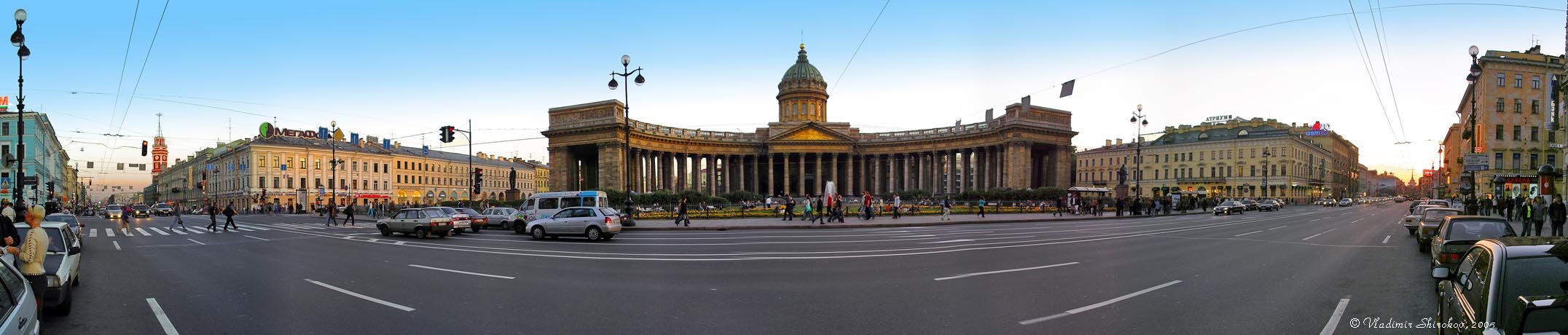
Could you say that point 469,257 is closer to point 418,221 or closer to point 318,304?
point 318,304

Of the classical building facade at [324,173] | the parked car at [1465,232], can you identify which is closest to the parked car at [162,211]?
the classical building facade at [324,173]

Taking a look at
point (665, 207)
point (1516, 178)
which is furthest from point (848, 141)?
point (1516, 178)

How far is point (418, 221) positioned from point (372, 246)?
14.0ft

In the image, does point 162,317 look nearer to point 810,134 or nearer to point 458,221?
point 458,221

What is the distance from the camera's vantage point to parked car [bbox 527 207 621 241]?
19.6 metres

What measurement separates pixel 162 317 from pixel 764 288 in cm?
691

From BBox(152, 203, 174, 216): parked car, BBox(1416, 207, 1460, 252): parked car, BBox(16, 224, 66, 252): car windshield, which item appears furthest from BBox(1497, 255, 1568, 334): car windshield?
BBox(152, 203, 174, 216): parked car

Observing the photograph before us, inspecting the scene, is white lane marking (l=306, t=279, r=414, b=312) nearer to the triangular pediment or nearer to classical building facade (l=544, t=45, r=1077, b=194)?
classical building facade (l=544, t=45, r=1077, b=194)

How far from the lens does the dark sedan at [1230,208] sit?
4641 cm

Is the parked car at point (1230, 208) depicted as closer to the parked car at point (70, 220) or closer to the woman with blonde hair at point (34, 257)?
the woman with blonde hair at point (34, 257)

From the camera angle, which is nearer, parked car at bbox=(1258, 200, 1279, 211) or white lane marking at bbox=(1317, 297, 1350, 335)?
white lane marking at bbox=(1317, 297, 1350, 335)

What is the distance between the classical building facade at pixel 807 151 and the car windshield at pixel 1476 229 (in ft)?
165

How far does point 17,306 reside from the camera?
15.4 ft

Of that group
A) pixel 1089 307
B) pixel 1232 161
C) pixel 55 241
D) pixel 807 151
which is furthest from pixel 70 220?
pixel 1232 161
